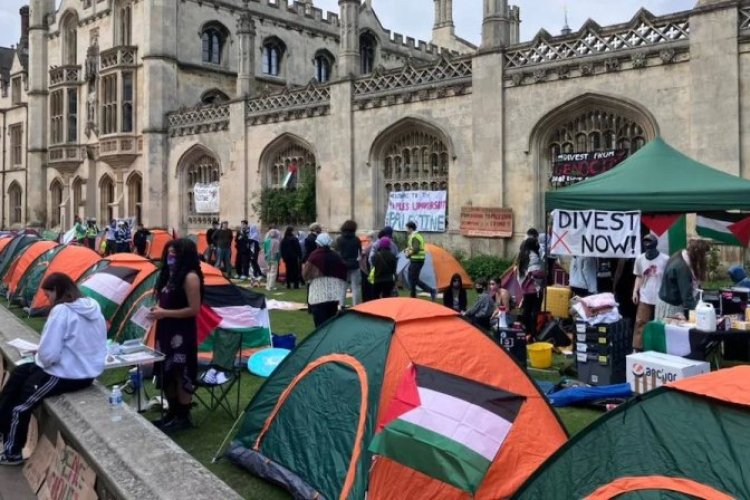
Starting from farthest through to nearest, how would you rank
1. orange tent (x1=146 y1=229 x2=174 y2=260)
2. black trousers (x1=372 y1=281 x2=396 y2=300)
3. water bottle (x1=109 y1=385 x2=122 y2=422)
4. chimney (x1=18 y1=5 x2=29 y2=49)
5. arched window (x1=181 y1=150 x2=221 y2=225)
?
chimney (x1=18 y1=5 x2=29 y2=49) < arched window (x1=181 y1=150 x2=221 y2=225) < orange tent (x1=146 y1=229 x2=174 y2=260) < black trousers (x1=372 y1=281 x2=396 y2=300) < water bottle (x1=109 y1=385 x2=122 y2=422)

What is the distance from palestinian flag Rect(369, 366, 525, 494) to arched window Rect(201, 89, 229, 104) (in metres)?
25.7

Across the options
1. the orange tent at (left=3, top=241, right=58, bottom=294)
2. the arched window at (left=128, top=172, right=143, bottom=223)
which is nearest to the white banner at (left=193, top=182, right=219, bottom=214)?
the arched window at (left=128, top=172, right=143, bottom=223)

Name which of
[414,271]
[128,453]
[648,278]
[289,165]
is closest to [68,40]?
[289,165]

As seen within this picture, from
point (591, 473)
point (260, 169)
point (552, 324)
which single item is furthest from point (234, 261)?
point (591, 473)

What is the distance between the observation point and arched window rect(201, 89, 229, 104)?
27984 mm

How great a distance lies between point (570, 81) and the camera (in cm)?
1491

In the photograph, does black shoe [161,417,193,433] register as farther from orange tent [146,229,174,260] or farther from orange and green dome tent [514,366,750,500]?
orange tent [146,229,174,260]

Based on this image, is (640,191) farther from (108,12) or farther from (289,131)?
(108,12)

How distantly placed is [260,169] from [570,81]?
1196cm

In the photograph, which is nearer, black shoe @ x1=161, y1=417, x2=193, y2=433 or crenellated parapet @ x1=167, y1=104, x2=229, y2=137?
black shoe @ x1=161, y1=417, x2=193, y2=433

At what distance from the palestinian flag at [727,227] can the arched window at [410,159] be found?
8.18 meters

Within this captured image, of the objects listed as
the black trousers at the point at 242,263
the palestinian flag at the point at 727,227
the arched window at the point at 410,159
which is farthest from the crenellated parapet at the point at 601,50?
the black trousers at the point at 242,263

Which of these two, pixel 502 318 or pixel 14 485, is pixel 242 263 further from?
pixel 14 485

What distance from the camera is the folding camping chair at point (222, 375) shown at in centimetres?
593
